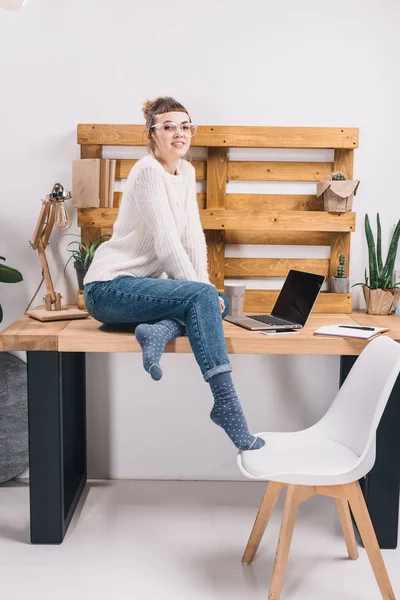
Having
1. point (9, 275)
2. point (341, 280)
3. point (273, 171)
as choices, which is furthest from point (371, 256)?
point (9, 275)

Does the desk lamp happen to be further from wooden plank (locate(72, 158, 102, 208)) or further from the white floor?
the white floor

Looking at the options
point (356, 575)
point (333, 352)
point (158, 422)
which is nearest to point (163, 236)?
point (333, 352)

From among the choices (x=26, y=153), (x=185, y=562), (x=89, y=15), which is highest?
(x=89, y=15)

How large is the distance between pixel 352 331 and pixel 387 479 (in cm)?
61

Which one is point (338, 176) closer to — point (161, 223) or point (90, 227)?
point (161, 223)

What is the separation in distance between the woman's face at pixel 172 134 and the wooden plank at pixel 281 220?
0.38 metres

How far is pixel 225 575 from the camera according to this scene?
2434 millimetres

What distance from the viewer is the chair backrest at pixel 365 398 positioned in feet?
7.03

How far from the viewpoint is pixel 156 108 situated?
9.23ft

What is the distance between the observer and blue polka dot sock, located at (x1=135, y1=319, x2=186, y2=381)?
2309 millimetres

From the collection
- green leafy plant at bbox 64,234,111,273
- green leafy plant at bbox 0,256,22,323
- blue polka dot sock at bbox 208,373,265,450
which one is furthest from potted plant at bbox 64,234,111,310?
blue polka dot sock at bbox 208,373,265,450

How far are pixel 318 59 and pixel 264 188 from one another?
64cm

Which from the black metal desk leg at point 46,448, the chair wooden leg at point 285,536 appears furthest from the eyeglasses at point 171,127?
the chair wooden leg at point 285,536

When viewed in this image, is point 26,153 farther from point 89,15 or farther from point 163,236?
point 163,236
